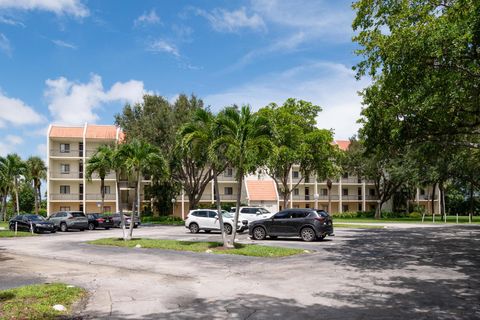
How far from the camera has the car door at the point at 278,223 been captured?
23.8 metres

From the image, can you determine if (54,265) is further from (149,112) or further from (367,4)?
(149,112)

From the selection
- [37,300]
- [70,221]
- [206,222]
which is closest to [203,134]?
[37,300]

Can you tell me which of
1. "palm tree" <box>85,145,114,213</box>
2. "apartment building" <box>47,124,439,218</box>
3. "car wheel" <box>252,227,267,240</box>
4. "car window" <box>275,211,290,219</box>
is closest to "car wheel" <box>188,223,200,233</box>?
"car wheel" <box>252,227,267,240</box>

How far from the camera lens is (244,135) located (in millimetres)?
18938

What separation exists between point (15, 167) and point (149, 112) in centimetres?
2275

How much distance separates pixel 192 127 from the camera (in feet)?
63.8

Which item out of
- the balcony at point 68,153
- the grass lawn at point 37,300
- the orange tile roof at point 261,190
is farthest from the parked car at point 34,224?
the orange tile roof at point 261,190

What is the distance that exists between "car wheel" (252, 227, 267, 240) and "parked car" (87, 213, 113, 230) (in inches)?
735

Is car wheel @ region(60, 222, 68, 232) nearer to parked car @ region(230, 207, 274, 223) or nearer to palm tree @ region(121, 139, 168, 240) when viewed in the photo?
parked car @ region(230, 207, 274, 223)

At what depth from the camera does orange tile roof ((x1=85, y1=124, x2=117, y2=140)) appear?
59.8m

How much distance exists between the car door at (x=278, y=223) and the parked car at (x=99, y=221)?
1943 centimetres

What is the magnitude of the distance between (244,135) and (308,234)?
722 centimetres

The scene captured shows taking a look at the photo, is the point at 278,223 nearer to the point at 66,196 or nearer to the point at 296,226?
the point at 296,226

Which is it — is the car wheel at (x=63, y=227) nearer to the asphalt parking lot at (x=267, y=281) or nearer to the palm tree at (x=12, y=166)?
the asphalt parking lot at (x=267, y=281)
